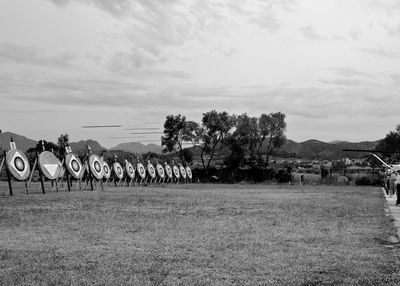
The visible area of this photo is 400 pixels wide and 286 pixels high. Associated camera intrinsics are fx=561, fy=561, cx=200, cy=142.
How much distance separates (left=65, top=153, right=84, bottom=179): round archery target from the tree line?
1319 inches

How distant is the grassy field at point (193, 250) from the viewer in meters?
6.62

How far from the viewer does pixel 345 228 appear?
39.4 feet

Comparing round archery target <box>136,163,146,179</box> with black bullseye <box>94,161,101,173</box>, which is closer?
black bullseye <box>94,161,101,173</box>

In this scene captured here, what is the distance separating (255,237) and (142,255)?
9.22ft

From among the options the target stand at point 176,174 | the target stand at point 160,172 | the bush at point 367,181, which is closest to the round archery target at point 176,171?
the target stand at point 176,174

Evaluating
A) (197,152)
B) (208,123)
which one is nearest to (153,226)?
(208,123)

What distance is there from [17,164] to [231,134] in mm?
42475

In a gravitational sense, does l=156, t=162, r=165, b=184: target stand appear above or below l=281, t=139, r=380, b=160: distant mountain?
below

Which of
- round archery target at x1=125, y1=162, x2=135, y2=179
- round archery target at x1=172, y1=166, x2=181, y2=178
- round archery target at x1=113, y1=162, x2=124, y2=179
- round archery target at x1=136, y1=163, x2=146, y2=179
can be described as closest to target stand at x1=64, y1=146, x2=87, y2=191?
round archery target at x1=113, y1=162, x2=124, y2=179

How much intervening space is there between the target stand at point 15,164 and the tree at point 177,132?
39717 millimetres

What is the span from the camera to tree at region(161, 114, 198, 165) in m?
66.5

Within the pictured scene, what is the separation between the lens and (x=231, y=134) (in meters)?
66.8

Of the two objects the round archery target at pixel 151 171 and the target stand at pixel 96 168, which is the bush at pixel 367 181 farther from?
the target stand at pixel 96 168

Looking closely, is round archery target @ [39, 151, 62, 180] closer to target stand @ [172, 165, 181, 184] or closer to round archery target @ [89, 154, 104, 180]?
round archery target @ [89, 154, 104, 180]
